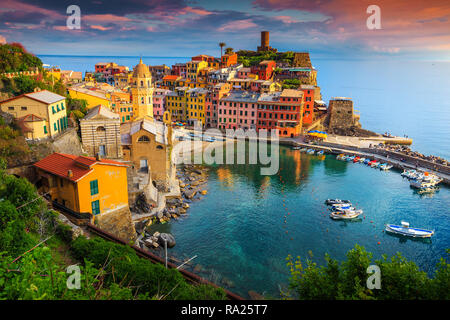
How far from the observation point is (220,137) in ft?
211

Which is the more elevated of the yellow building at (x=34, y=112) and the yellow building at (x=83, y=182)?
the yellow building at (x=34, y=112)

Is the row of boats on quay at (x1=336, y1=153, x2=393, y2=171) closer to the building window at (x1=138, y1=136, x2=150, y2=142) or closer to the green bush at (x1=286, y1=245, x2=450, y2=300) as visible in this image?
the building window at (x1=138, y1=136, x2=150, y2=142)

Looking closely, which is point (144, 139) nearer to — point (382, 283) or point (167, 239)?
point (167, 239)

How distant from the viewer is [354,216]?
109 ft

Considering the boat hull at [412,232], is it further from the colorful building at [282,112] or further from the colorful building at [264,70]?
the colorful building at [264,70]

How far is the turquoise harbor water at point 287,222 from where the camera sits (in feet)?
83.1

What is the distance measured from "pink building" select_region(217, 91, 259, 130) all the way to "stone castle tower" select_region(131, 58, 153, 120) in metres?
24.9

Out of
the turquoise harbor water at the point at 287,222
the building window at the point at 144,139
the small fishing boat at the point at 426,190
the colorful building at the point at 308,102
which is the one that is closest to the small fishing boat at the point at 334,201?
the turquoise harbor water at the point at 287,222

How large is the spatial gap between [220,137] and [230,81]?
18.3 meters

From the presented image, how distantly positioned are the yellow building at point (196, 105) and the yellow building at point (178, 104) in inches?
42.2

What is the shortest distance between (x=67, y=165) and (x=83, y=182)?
7.28 feet

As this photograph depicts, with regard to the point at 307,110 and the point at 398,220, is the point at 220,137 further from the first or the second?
the point at 398,220

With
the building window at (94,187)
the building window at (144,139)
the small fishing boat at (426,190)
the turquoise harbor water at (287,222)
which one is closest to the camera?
the building window at (94,187)

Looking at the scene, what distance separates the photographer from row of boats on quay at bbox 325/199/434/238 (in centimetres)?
2998
